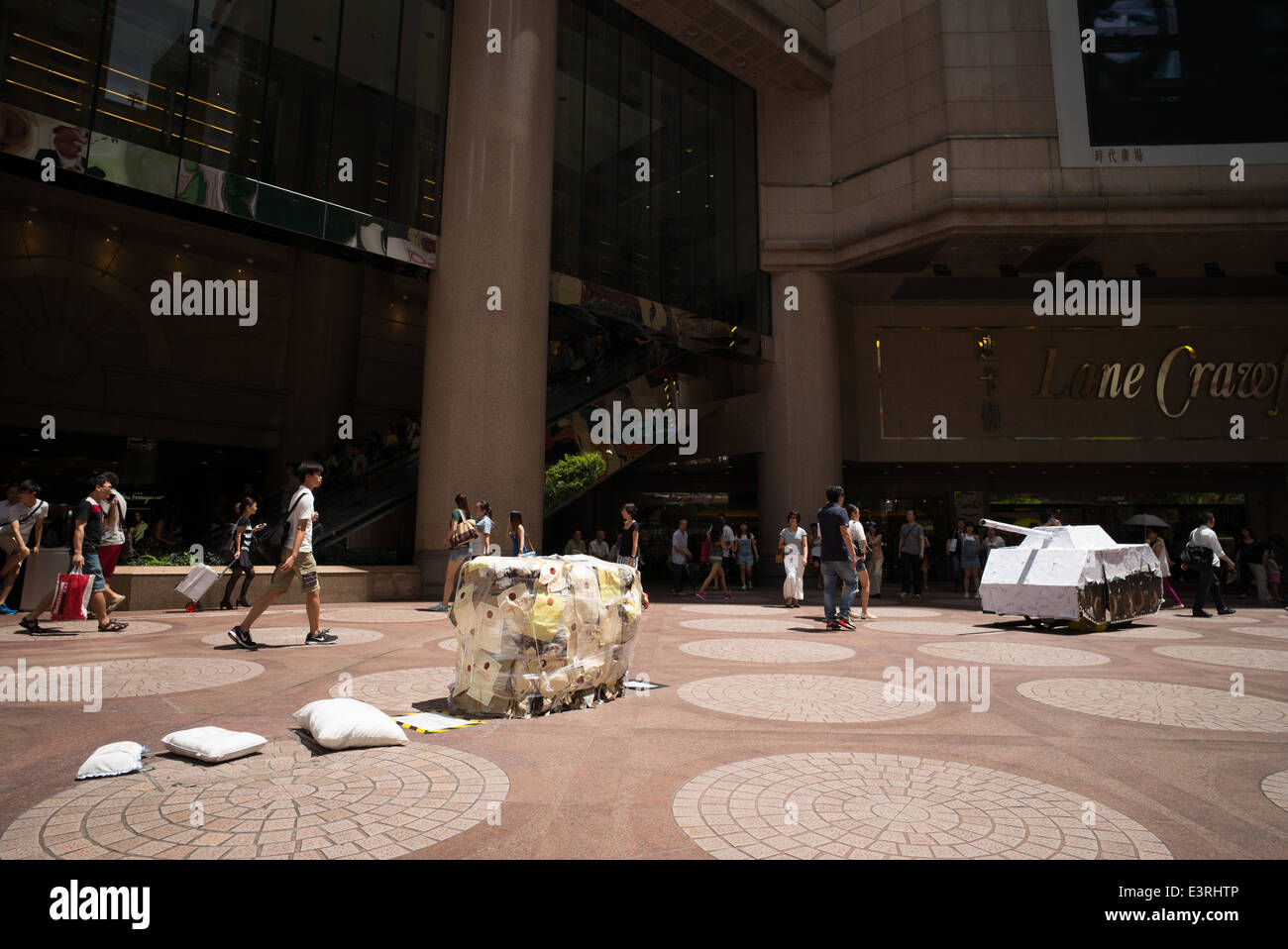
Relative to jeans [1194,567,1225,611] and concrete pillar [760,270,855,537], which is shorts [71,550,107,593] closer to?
jeans [1194,567,1225,611]

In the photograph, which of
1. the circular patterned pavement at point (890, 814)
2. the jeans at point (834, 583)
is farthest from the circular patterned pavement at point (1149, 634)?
the circular patterned pavement at point (890, 814)

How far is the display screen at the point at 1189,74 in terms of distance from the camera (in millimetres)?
18219

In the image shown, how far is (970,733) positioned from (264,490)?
2295 centimetres

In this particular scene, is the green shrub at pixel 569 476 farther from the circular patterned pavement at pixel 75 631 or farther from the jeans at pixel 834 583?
the circular patterned pavement at pixel 75 631

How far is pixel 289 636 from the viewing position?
778 cm

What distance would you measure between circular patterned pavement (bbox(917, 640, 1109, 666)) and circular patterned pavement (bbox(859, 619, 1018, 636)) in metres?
1.02

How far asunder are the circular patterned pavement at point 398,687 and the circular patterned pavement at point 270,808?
116 centimetres

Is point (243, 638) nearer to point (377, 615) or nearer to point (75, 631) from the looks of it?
point (75, 631)

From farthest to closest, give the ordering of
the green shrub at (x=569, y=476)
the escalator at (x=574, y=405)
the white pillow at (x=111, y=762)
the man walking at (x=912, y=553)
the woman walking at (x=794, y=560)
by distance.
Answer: the green shrub at (x=569, y=476)
the man walking at (x=912, y=553)
the escalator at (x=574, y=405)
the woman walking at (x=794, y=560)
the white pillow at (x=111, y=762)

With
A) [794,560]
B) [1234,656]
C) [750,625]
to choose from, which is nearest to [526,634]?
[750,625]

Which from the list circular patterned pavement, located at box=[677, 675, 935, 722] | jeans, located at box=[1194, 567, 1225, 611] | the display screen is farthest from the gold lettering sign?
circular patterned pavement, located at box=[677, 675, 935, 722]

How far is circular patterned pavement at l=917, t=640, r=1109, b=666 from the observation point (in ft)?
→ 21.6

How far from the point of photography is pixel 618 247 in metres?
19.6

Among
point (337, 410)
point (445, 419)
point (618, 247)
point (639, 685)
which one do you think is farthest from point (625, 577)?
point (337, 410)
